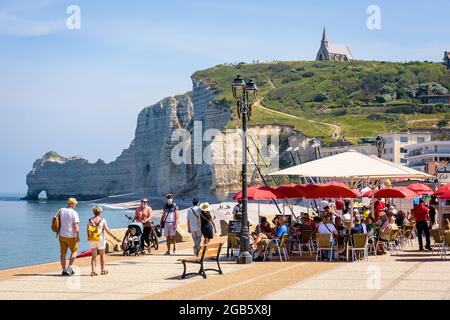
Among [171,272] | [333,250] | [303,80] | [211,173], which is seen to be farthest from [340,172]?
[303,80]

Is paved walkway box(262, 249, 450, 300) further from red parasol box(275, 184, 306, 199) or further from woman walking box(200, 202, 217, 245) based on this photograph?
woman walking box(200, 202, 217, 245)

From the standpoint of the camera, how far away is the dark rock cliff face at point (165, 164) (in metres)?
121

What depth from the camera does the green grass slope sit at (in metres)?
135

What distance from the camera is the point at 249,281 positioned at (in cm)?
1647

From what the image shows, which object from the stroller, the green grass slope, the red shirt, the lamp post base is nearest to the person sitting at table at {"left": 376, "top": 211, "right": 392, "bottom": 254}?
the red shirt

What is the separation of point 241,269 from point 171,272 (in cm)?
173

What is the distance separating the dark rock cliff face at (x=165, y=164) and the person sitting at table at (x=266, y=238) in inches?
3759

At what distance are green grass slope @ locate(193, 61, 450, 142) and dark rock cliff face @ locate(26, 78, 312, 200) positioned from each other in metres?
4.10

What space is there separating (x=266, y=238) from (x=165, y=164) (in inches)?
5138

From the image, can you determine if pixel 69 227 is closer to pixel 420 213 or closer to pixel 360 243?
pixel 360 243

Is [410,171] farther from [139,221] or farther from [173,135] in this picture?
[173,135]

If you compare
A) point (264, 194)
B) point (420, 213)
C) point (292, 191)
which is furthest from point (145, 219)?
point (420, 213)

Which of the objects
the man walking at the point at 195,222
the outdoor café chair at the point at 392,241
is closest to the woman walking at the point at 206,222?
the man walking at the point at 195,222

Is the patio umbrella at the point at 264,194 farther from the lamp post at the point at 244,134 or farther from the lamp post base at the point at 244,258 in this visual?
the lamp post base at the point at 244,258
